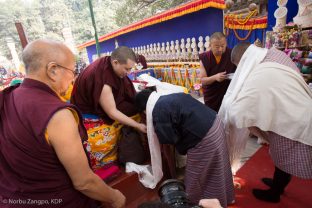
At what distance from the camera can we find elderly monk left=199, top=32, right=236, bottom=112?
233cm

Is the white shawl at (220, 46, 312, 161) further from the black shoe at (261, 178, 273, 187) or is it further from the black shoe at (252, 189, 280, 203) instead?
the black shoe at (261, 178, 273, 187)

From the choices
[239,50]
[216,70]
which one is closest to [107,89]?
[239,50]

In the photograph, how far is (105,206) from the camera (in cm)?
144

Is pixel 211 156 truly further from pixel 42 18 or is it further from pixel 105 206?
pixel 42 18

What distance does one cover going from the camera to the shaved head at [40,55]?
2.79ft

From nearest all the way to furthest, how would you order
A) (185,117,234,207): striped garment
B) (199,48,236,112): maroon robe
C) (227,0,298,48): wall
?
(185,117,234,207): striped garment → (199,48,236,112): maroon robe → (227,0,298,48): wall

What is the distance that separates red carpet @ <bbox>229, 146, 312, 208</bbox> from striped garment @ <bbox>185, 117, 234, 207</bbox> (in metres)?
0.40

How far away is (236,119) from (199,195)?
0.67 meters

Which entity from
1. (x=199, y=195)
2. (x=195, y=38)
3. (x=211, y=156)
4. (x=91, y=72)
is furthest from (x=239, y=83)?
(x=195, y=38)

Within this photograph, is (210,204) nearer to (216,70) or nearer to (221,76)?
(221,76)

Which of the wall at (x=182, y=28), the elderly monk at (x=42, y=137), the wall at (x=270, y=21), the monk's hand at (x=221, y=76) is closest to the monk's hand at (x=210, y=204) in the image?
the elderly monk at (x=42, y=137)

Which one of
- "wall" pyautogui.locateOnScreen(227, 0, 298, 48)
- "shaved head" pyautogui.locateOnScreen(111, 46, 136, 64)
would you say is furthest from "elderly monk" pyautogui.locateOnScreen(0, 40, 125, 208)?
"wall" pyautogui.locateOnScreen(227, 0, 298, 48)

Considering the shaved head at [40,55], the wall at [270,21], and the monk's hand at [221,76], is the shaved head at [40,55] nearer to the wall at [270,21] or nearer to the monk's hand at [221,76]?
the monk's hand at [221,76]

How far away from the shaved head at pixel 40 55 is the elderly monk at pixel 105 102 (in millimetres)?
625
